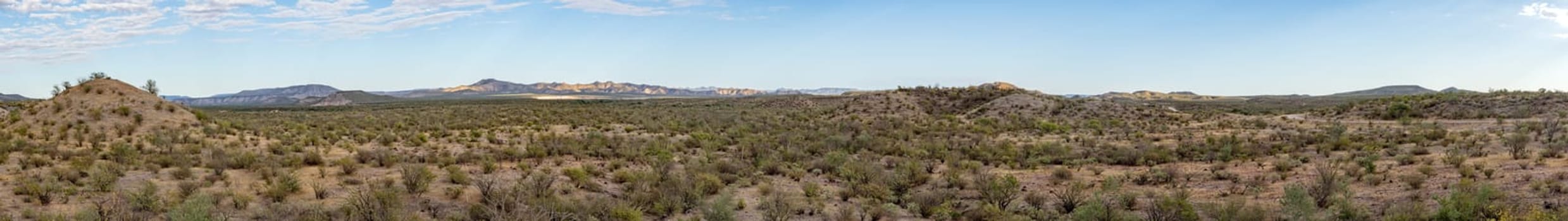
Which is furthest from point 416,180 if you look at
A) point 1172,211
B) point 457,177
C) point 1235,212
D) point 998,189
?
point 1235,212

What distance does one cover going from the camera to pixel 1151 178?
1243cm

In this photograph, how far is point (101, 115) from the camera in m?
21.7

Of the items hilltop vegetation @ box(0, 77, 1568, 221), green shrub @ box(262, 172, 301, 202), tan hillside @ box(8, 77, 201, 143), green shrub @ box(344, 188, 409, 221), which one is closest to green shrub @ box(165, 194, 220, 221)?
hilltop vegetation @ box(0, 77, 1568, 221)

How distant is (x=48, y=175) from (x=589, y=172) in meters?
8.17

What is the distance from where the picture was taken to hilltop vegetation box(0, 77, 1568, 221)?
9.16m

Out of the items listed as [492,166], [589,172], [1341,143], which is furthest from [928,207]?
[1341,143]

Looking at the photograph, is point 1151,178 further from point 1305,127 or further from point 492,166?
point 1305,127

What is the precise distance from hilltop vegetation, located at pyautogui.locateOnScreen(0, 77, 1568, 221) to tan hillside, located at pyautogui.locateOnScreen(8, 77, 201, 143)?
15 centimetres

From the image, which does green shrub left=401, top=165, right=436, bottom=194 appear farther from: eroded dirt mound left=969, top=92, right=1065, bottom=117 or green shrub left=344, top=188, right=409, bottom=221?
eroded dirt mound left=969, top=92, right=1065, bottom=117

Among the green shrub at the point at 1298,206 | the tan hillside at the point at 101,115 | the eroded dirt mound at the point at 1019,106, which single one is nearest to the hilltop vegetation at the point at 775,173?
the green shrub at the point at 1298,206

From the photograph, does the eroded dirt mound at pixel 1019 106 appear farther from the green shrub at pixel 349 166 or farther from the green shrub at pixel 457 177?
the green shrub at pixel 349 166

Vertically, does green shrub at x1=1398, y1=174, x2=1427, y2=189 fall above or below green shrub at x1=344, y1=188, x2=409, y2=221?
above

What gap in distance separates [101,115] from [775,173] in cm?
2137

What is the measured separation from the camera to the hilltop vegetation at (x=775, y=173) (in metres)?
9.16
